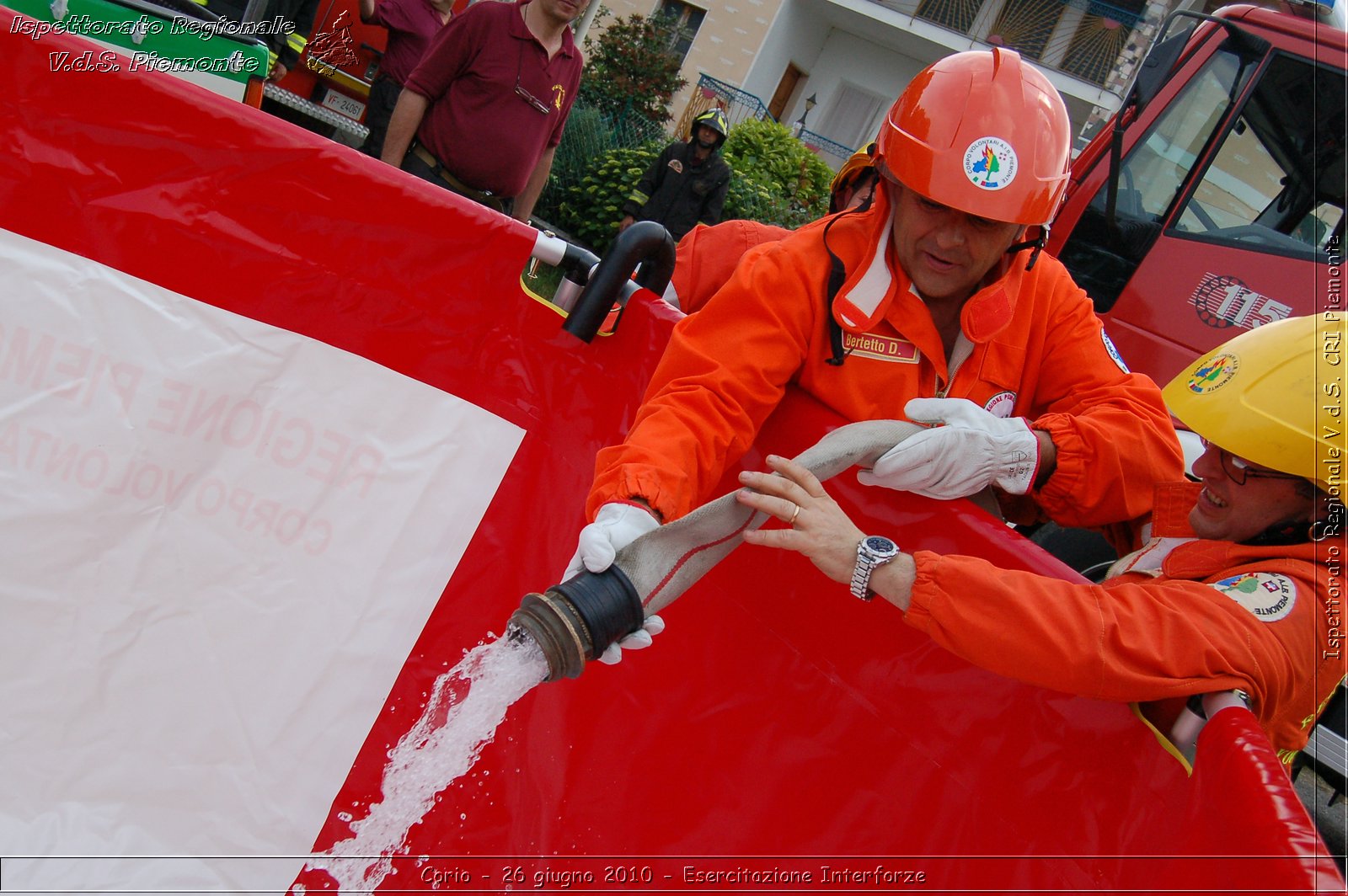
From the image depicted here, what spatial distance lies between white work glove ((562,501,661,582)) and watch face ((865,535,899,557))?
1.17ft

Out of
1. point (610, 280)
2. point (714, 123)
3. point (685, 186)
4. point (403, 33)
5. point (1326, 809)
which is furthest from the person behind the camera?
point (685, 186)

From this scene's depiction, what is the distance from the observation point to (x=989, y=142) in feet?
6.38

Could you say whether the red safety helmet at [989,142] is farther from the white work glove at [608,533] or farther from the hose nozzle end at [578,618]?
the hose nozzle end at [578,618]

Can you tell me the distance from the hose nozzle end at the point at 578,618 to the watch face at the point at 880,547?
39 centimetres

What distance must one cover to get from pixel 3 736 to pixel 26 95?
4.39ft

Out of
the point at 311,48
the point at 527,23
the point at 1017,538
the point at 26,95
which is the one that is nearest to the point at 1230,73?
the point at 527,23

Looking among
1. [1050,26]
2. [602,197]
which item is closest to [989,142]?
[602,197]

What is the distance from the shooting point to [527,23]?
4.49 meters

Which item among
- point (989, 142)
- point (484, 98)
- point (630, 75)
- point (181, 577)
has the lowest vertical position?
point (181, 577)

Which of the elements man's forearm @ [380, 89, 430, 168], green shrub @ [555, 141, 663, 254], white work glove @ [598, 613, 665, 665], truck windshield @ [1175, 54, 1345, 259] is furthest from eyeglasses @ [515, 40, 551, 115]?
green shrub @ [555, 141, 663, 254]

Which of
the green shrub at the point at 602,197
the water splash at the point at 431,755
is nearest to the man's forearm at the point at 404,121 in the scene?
the water splash at the point at 431,755

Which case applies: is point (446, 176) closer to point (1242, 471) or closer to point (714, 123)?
point (714, 123)

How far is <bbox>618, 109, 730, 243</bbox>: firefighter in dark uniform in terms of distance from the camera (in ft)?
25.3

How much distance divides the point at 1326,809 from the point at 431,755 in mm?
3603
